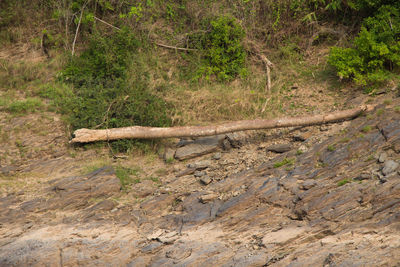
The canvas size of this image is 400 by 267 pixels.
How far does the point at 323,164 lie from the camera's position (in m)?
6.52

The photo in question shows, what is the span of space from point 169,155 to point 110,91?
7.25 ft

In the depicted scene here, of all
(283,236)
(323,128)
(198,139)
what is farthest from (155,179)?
(323,128)

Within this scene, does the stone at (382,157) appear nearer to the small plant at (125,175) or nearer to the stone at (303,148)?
the stone at (303,148)

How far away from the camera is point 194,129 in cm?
804

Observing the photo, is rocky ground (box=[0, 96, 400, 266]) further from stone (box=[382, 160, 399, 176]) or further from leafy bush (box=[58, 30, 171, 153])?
leafy bush (box=[58, 30, 171, 153])

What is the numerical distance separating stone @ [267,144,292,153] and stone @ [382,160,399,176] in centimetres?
201

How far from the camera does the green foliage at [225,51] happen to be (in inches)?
400

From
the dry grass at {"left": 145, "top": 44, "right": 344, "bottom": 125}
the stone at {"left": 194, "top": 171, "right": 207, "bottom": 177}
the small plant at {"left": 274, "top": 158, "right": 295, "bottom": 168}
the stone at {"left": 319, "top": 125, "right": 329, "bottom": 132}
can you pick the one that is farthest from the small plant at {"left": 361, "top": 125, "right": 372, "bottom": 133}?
the stone at {"left": 194, "top": 171, "right": 207, "bottom": 177}

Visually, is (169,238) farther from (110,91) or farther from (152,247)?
(110,91)

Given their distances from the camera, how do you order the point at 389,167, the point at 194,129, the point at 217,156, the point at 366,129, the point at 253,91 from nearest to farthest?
the point at 389,167 → the point at 366,129 → the point at 217,156 → the point at 194,129 → the point at 253,91

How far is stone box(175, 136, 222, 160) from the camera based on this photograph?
8.12 meters

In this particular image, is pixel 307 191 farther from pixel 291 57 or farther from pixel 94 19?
pixel 94 19

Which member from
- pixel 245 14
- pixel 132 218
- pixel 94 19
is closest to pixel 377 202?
pixel 132 218

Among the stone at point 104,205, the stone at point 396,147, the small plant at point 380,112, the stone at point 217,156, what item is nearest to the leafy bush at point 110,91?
the stone at point 217,156
